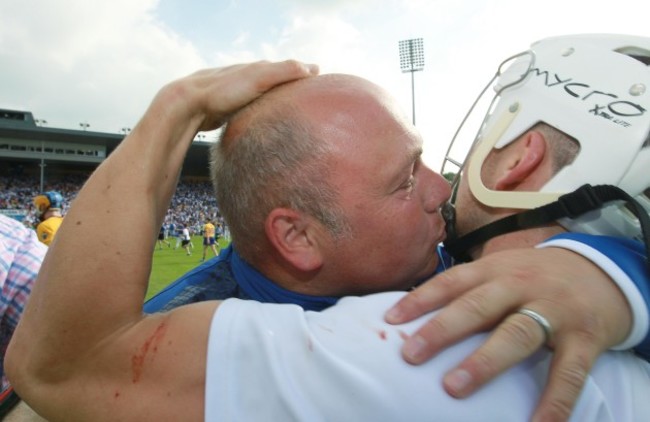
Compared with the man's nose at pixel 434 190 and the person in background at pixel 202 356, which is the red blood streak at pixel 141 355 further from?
the man's nose at pixel 434 190

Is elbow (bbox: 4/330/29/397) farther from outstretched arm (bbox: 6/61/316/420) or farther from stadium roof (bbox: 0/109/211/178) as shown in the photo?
stadium roof (bbox: 0/109/211/178)

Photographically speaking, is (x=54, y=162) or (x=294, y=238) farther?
(x=54, y=162)

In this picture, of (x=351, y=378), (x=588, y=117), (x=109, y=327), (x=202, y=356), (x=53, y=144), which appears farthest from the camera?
(x=53, y=144)

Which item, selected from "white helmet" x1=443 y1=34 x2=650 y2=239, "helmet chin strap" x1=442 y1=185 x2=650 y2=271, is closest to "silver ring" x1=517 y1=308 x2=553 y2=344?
"helmet chin strap" x1=442 y1=185 x2=650 y2=271

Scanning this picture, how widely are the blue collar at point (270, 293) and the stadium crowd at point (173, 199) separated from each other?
47.4 m

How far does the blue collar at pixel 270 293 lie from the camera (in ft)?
6.37

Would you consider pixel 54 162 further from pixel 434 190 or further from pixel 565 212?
pixel 565 212

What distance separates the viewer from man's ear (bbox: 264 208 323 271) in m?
1.86

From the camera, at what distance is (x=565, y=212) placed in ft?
5.22

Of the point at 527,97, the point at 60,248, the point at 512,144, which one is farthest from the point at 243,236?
the point at 527,97

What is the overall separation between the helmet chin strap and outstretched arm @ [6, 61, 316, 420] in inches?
46.2

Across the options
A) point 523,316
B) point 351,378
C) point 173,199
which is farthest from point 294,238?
point 173,199

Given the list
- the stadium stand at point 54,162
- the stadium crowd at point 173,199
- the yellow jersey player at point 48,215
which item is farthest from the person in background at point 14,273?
the stadium stand at point 54,162

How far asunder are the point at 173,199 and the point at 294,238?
164 ft
